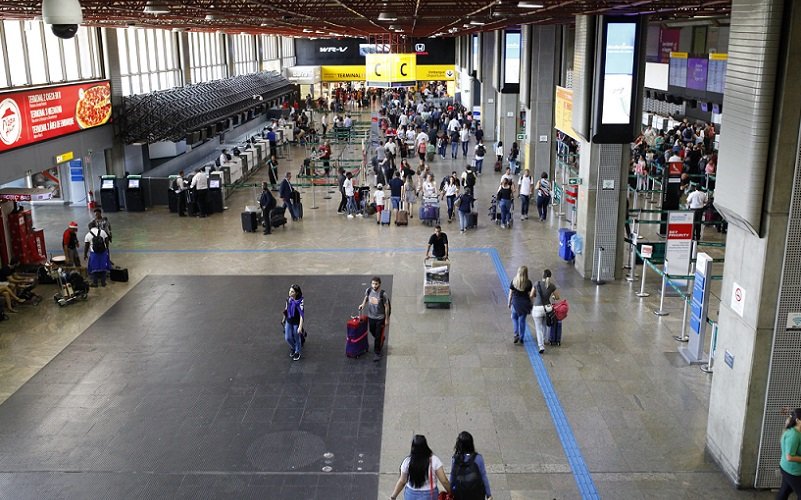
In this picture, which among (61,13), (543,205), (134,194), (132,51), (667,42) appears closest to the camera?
(61,13)

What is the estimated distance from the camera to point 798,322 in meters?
7.49

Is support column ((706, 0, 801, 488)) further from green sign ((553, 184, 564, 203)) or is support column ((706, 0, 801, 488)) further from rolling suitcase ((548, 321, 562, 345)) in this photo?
green sign ((553, 184, 564, 203))

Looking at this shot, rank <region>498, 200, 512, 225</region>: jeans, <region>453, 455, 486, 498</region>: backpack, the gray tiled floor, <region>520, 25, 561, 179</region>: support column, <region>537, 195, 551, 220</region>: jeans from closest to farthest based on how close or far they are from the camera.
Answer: <region>453, 455, 486, 498</region>: backpack < the gray tiled floor < <region>498, 200, 512, 225</region>: jeans < <region>537, 195, 551, 220</region>: jeans < <region>520, 25, 561, 179</region>: support column

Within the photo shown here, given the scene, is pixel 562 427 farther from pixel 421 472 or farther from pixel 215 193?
pixel 215 193

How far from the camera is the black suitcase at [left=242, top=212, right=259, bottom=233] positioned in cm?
1953

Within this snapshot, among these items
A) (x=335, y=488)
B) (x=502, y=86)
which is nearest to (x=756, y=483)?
(x=335, y=488)

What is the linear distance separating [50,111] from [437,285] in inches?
483

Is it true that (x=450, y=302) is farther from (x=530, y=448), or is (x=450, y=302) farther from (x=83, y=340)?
(x=83, y=340)

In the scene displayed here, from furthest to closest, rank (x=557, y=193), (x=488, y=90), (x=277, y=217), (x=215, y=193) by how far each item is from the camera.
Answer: (x=488, y=90), (x=215, y=193), (x=557, y=193), (x=277, y=217)

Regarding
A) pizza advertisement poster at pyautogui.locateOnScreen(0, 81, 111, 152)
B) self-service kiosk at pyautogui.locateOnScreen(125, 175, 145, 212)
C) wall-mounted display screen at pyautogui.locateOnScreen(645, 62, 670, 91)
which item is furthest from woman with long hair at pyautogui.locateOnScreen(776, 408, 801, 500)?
wall-mounted display screen at pyautogui.locateOnScreen(645, 62, 670, 91)

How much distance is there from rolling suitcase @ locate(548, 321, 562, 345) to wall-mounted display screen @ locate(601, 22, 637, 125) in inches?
188

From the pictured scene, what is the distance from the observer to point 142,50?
2738 cm

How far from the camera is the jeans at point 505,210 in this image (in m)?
19.3

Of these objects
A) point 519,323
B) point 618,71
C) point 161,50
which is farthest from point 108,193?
Answer: point 618,71
